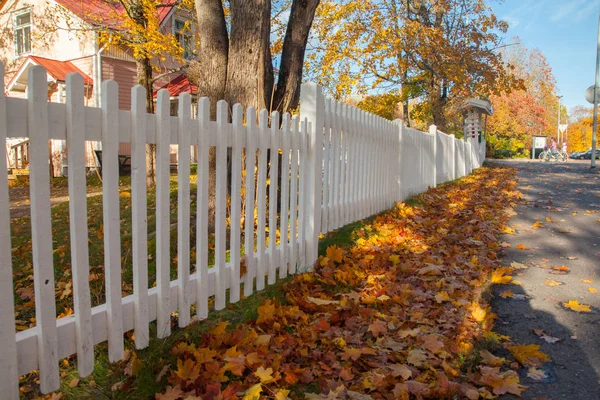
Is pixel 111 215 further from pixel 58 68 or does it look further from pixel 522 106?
pixel 522 106

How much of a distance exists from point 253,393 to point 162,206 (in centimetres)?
108

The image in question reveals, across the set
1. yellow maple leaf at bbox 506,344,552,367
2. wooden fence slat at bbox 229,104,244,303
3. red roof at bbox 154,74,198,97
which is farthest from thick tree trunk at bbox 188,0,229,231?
red roof at bbox 154,74,198,97

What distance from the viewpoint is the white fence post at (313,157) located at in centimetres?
409

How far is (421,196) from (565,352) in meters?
6.21

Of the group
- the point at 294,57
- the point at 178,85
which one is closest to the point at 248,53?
the point at 294,57

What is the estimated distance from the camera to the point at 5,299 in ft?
5.90

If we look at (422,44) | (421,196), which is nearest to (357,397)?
(421,196)

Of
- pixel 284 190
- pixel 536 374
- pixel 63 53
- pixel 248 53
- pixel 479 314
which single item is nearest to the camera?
pixel 536 374

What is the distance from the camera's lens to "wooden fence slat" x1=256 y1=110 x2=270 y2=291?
3.30m

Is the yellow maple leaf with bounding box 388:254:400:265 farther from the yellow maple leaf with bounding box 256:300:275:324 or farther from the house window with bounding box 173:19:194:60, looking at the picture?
the house window with bounding box 173:19:194:60

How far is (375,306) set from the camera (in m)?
3.39

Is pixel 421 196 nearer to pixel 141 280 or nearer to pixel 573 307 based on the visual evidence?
pixel 573 307

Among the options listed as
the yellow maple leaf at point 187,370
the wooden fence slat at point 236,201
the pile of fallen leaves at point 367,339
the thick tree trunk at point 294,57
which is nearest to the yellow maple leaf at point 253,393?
the pile of fallen leaves at point 367,339

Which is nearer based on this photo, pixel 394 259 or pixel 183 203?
pixel 183 203
